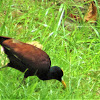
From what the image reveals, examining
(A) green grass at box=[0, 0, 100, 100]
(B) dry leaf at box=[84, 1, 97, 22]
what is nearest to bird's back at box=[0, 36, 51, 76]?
(A) green grass at box=[0, 0, 100, 100]

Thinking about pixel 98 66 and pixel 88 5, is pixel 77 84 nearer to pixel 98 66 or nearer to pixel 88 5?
pixel 98 66

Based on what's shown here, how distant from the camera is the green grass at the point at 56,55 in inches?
111

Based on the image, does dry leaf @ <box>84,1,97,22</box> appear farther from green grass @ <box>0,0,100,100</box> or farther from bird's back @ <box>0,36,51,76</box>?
bird's back @ <box>0,36,51,76</box>

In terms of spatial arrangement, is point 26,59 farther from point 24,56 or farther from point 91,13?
point 91,13

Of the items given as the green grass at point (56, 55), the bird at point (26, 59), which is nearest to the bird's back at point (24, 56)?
the bird at point (26, 59)

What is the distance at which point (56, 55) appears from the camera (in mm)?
3684

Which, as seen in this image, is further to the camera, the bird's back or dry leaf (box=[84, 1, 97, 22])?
dry leaf (box=[84, 1, 97, 22])

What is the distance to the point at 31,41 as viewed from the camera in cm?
388

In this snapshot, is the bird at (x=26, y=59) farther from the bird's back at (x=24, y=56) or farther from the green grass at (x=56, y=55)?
the green grass at (x=56, y=55)

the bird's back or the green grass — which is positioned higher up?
the bird's back

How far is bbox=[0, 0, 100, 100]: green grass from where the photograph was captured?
2.81m

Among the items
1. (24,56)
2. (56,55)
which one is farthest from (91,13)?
(24,56)

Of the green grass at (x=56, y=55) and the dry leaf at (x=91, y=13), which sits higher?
the dry leaf at (x=91, y=13)

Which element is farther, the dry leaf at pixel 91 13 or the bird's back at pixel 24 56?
the dry leaf at pixel 91 13
